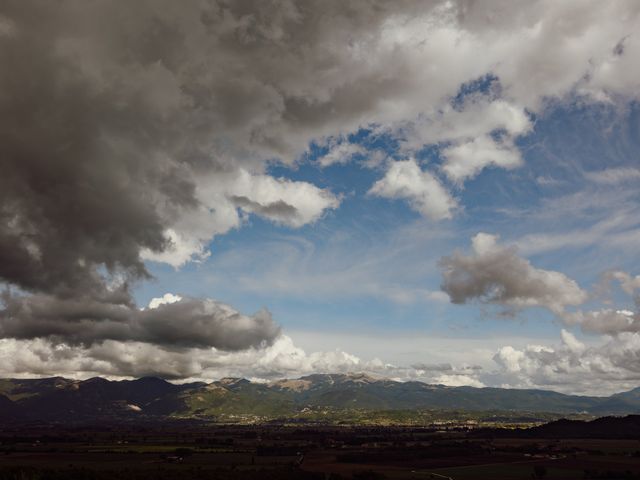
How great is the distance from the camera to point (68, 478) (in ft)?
619

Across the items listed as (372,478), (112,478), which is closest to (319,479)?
(372,478)

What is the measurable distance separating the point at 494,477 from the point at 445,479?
21.2 metres

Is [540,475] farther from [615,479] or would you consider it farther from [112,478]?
[112,478]

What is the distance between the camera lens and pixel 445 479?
196 metres

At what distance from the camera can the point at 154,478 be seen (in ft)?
630

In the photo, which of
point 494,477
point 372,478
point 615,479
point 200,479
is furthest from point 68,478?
point 615,479

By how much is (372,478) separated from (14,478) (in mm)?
142426

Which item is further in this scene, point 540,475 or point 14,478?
point 540,475

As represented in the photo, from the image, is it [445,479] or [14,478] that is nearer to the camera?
[14,478]

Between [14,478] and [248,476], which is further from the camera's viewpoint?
[248,476]

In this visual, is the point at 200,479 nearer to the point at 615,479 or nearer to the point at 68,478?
the point at 68,478

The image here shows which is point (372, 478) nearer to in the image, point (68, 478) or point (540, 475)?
point (540, 475)

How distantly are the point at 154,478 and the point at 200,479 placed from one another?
63.6ft

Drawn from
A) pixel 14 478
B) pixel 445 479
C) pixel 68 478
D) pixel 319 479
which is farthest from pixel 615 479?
pixel 14 478
